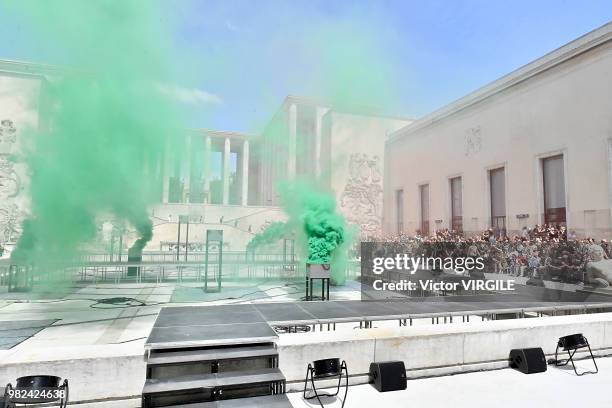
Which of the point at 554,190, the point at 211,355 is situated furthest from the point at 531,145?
the point at 211,355

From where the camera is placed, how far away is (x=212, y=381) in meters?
3.98

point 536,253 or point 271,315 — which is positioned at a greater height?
point 536,253

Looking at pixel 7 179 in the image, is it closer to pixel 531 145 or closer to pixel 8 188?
pixel 8 188

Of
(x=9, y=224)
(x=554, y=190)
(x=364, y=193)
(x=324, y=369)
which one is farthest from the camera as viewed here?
(x=364, y=193)

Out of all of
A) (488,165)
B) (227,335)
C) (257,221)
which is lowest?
(227,335)

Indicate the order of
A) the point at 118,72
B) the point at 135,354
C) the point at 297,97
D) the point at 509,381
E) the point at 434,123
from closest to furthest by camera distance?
the point at 135,354 → the point at 509,381 → the point at 118,72 → the point at 297,97 → the point at 434,123

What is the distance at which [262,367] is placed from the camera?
171 inches

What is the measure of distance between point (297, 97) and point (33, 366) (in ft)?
58.5

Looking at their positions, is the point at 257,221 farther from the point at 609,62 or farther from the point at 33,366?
the point at 33,366

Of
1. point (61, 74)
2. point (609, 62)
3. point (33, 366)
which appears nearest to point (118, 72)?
point (61, 74)

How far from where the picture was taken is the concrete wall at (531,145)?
1745 centimetres

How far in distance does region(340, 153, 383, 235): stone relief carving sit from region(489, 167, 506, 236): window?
11.6 m

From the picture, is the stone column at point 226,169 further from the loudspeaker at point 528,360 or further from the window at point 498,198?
the loudspeaker at point 528,360

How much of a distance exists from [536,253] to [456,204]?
15.5 metres
